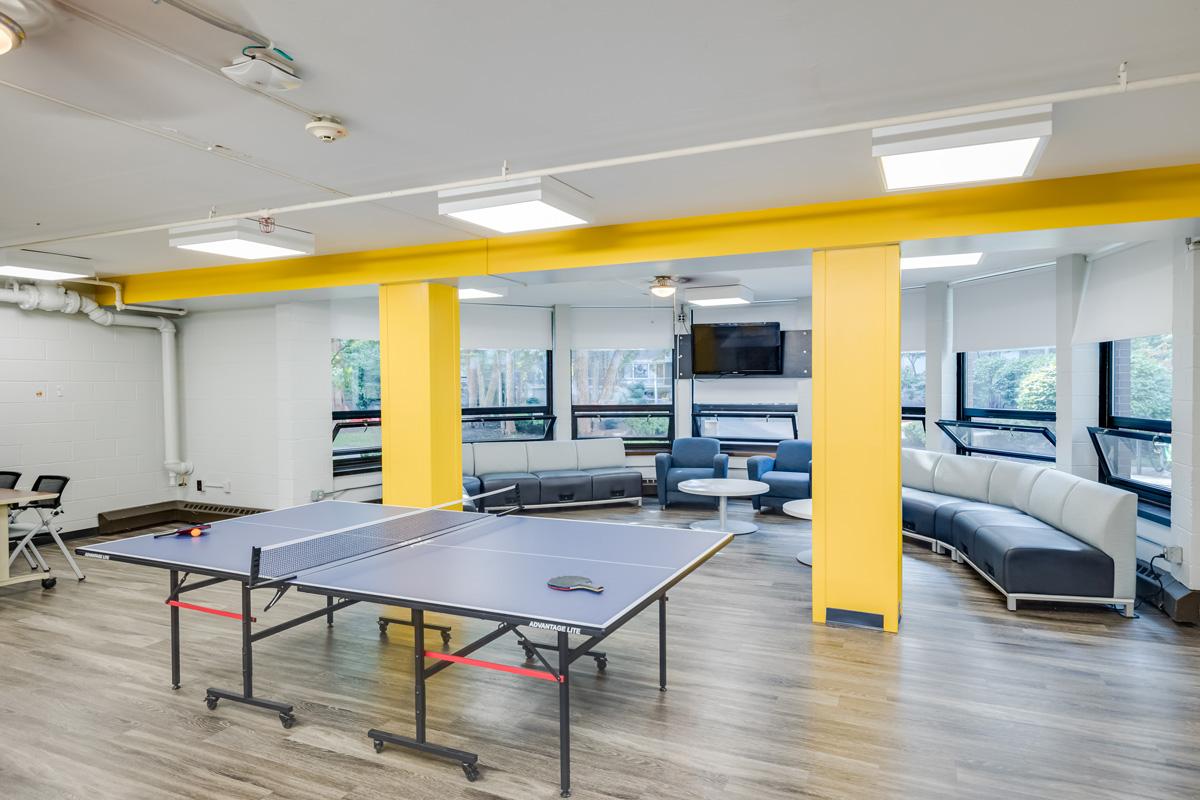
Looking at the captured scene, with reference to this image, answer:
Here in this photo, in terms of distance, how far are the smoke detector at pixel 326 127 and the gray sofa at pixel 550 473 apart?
530cm

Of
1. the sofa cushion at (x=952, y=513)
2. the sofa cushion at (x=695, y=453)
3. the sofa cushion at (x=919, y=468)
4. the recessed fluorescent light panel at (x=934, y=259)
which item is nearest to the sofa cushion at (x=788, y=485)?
the sofa cushion at (x=695, y=453)

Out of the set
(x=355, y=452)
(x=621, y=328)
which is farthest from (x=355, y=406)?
(x=621, y=328)

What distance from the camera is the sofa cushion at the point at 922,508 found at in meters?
6.38

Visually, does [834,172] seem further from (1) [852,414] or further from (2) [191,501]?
(2) [191,501]

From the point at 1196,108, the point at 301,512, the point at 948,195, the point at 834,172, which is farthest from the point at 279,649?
the point at 1196,108

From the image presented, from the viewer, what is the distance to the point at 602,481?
332 inches

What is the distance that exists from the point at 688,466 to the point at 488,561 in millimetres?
5806

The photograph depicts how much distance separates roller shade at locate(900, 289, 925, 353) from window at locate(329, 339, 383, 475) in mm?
6542

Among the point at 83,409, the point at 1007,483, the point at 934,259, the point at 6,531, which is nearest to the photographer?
the point at 934,259

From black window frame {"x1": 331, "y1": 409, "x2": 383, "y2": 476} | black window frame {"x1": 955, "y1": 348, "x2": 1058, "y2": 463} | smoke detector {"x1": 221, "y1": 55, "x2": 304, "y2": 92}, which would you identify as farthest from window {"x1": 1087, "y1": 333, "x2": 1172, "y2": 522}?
black window frame {"x1": 331, "y1": 409, "x2": 383, "y2": 476}

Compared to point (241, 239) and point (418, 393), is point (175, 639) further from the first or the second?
point (418, 393)

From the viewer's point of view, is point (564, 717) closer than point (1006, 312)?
Yes

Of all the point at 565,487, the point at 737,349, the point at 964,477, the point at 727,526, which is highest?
the point at 737,349

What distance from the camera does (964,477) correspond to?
6.64 meters
